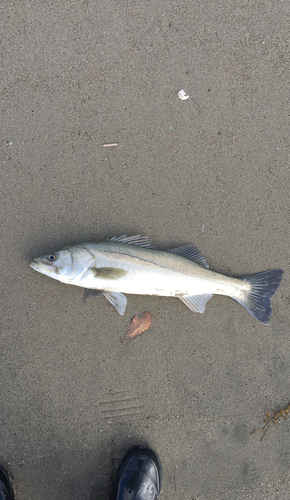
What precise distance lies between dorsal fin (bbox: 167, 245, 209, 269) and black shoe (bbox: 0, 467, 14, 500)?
11.5 feet

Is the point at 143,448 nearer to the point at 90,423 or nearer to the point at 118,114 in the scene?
the point at 90,423

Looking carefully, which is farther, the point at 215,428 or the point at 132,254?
the point at 215,428

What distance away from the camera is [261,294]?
3.62 meters

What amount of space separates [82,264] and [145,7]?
3.58 metres

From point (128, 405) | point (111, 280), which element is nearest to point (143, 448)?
point (128, 405)

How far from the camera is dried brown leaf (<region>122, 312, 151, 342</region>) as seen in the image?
3613 mm

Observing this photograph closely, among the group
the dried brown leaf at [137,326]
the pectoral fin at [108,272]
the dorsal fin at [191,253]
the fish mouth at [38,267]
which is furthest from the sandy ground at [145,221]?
the pectoral fin at [108,272]

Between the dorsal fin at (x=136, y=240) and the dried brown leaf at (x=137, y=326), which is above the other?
the dorsal fin at (x=136, y=240)

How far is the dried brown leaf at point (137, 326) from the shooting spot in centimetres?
361

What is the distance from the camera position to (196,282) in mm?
3447

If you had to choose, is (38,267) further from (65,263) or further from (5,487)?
(5,487)

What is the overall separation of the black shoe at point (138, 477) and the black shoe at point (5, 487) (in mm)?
1257

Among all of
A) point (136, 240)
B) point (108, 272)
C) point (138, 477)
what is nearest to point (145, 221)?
point (136, 240)

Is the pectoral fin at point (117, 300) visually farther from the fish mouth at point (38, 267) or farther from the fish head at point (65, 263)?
the fish mouth at point (38, 267)
